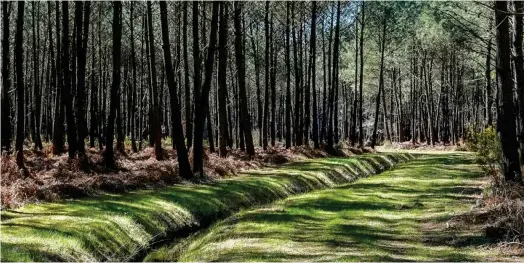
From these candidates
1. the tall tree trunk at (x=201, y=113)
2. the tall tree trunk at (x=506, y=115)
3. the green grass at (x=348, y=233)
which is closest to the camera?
the green grass at (x=348, y=233)

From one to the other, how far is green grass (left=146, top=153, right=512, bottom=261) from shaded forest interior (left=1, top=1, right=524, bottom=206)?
123 inches

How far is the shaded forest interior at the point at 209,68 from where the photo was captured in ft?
63.7

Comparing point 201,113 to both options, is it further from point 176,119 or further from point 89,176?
point 89,176

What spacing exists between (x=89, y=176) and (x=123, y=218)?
19.3 feet

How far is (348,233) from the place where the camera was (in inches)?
460

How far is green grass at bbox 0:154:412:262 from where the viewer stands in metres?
10.1

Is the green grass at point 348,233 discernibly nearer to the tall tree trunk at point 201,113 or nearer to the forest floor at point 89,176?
the forest floor at point 89,176

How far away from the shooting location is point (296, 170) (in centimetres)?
2420

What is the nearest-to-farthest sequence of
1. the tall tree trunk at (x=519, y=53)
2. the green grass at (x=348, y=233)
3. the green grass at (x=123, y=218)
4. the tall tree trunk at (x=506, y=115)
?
the green grass at (x=348, y=233)
the green grass at (x=123, y=218)
the tall tree trunk at (x=506, y=115)
the tall tree trunk at (x=519, y=53)

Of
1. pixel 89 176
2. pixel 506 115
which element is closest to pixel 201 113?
pixel 89 176

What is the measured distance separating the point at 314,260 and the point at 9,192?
8585 millimetres

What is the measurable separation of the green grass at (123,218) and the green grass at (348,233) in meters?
0.84

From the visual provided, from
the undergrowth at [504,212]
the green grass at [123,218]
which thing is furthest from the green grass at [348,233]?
the green grass at [123,218]

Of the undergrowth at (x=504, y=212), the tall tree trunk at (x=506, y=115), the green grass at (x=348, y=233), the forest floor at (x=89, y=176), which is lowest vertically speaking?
the green grass at (x=348, y=233)
